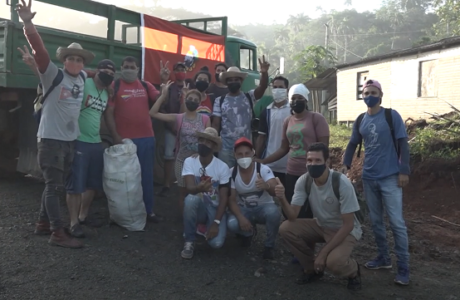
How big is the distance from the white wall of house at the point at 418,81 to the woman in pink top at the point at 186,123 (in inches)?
467

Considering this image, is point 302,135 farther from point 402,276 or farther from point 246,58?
point 246,58

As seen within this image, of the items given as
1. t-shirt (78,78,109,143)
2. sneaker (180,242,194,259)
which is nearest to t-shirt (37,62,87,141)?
t-shirt (78,78,109,143)

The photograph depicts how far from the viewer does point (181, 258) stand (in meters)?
4.31

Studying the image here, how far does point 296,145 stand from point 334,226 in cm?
89

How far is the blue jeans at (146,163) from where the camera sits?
498cm

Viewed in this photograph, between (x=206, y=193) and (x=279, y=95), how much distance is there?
51.8 inches

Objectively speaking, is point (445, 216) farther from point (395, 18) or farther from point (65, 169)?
point (395, 18)

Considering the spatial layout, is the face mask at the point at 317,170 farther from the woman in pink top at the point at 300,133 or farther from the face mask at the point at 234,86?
the face mask at the point at 234,86

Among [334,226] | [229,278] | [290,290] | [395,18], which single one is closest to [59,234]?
[229,278]

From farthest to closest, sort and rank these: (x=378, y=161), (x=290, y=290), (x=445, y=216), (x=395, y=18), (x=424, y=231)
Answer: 1. (x=395, y=18)
2. (x=445, y=216)
3. (x=424, y=231)
4. (x=378, y=161)
5. (x=290, y=290)

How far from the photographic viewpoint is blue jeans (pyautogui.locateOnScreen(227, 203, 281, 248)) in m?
4.41

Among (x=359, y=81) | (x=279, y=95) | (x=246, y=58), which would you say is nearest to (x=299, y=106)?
(x=279, y=95)

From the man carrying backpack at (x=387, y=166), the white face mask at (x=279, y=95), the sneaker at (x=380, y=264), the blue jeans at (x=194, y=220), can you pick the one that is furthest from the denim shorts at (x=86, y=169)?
the sneaker at (x=380, y=264)

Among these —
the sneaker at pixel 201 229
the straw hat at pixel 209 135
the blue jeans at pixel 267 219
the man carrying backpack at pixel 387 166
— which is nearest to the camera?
the man carrying backpack at pixel 387 166
